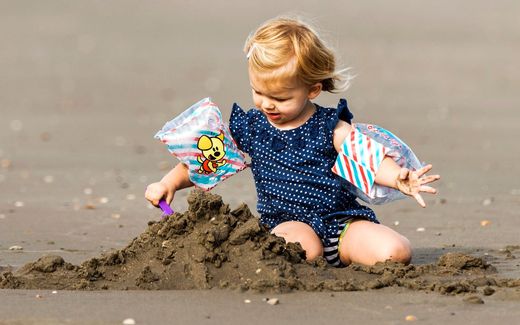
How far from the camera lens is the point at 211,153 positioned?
5574 mm

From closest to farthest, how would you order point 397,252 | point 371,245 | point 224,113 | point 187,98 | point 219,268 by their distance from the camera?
point 219,268 → point 397,252 → point 371,245 → point 224,113 → point 187,98

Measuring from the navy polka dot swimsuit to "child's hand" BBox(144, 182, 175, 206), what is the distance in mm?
509

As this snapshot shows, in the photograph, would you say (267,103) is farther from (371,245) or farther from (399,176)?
(371,245)

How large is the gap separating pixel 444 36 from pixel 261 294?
14207 millimetres

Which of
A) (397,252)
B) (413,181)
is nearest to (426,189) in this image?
(413,181)

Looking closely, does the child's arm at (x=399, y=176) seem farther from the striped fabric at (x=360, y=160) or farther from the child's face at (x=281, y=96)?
the child's face at (x=281, y=96)

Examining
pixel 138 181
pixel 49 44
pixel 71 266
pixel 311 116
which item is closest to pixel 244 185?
pixel 138 181

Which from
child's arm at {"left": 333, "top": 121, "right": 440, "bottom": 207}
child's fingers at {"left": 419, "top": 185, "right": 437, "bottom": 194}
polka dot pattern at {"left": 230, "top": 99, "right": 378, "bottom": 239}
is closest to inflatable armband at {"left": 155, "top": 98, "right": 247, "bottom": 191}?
polka dot pattern at {"left": 230, "top": 99, "right": 378, "bottom": 239}

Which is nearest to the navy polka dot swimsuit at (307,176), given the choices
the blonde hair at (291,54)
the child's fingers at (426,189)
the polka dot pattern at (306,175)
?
the polka dot pattern at (306,175)

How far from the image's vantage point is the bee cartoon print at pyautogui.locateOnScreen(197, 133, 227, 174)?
5566mm

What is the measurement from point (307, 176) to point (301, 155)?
0.11m

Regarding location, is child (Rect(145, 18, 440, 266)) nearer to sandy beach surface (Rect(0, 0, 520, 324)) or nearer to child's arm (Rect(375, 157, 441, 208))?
child's arm (Rect(375, 157, 441, 208))

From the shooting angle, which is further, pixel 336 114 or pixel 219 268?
pixel 336 114

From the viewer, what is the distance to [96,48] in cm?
1759
